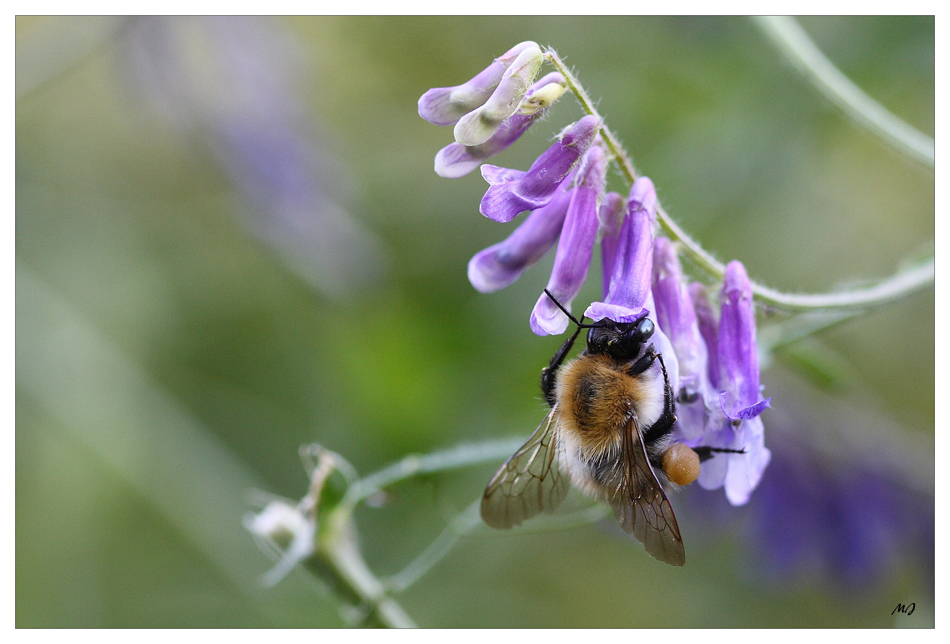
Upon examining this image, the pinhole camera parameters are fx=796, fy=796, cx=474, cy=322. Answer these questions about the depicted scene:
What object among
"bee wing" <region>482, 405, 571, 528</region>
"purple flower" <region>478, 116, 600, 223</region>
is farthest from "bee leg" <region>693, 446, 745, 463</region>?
"purple flower" <region>478, 116, 600, 223</region>

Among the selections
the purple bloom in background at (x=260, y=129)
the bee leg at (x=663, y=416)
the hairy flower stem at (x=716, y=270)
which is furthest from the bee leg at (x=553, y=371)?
the purple bloom in background at (x=260, y=129)

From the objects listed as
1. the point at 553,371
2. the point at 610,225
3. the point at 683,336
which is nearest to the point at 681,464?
the point at 683,336

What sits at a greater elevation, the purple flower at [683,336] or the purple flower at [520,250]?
the purple flower at [520,250]

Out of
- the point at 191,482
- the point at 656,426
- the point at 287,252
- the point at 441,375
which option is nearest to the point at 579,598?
the point at 441,375

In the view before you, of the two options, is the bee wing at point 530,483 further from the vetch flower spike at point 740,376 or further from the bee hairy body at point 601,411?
the vetch flower spike at point 740,376

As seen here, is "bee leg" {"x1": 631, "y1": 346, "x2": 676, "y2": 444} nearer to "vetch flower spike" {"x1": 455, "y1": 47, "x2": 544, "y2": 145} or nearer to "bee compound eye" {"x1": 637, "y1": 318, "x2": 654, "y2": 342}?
"bee compound eye" {"x1": 637, "y1": 318, "x2": 654, "y2": 342}

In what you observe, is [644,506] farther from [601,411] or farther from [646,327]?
[646,327]
